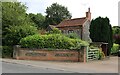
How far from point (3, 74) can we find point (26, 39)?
1231 centimetres

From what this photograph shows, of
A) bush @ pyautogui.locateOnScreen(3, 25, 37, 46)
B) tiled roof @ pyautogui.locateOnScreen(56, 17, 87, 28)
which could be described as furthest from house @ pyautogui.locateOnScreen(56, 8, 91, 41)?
bush @ pyautogui.locateOnScreen(3, 25, 37, 46)

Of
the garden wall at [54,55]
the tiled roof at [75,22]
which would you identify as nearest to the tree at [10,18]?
the garden wall at [54,55]

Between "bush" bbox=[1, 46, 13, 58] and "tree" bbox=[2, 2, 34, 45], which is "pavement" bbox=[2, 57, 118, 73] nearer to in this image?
"bush" bbox=[1, 46, 13, 58]

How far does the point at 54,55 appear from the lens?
80.6 ft

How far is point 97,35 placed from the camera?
3562cm

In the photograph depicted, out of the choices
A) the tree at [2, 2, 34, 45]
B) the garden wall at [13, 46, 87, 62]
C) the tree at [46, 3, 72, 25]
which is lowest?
the garden wall at [13, 46, 87, 62]

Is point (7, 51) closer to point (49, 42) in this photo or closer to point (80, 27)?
point (49, 42)

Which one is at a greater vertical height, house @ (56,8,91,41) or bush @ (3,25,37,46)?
house @ (56,8,91,41)

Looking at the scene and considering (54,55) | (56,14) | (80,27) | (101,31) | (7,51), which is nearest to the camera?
(54,55)

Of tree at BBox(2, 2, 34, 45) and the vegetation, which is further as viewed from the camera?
tree at BBox(2, 2, 34, 45)

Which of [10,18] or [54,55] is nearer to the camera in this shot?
[54,55]

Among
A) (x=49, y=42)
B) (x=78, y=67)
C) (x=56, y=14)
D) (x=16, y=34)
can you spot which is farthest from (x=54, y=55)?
(x=56, y=14)

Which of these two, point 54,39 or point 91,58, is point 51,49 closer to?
point 54,39

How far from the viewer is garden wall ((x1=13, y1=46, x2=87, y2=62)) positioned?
80.1 feet
